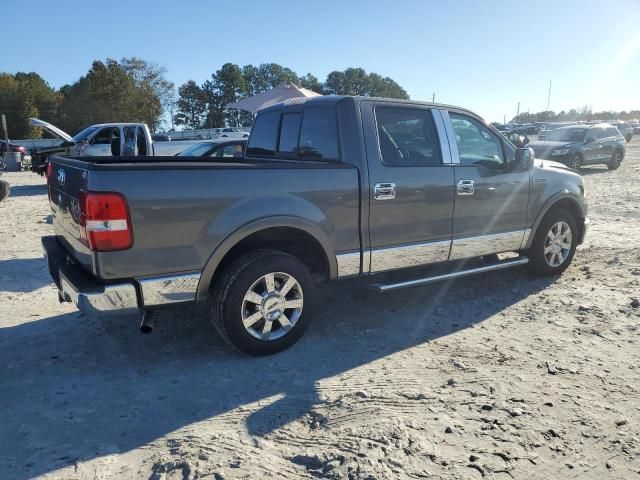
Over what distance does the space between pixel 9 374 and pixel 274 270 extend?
2.03 metres

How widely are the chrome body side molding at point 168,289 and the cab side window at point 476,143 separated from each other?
110 inches

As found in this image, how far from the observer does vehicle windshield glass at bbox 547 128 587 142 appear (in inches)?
713

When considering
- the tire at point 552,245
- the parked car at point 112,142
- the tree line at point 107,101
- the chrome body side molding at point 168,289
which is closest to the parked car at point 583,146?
the tire at point 552,245

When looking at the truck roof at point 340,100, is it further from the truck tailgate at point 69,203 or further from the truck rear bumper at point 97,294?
the truck rear bumper at point 97,294

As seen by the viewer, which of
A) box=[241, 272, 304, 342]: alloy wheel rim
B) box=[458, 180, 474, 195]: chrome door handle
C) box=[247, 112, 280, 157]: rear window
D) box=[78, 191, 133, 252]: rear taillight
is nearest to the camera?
box=[78, 191, 133, 252]: rear taillight

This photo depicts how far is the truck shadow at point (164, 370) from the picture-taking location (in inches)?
114

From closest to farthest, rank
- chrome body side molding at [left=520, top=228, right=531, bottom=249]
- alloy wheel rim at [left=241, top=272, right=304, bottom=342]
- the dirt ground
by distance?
1. the dirt ground
2. alloy wheel rim at [left=241, top=272, right=304, bottom=342]
3. chrome body side molding at [left=520, top=228, right=531, bottom=249]

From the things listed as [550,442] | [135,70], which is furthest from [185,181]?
[135,70]

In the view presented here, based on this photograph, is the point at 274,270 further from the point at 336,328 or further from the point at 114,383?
the point at 114,383

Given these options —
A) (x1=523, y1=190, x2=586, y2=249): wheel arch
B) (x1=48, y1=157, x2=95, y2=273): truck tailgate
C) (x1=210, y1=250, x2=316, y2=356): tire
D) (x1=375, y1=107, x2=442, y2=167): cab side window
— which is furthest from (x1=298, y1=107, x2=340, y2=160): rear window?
(x1=523, y1=190, x2=586, y2=249): wheel arch

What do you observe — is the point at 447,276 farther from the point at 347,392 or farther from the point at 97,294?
the point at 97,294

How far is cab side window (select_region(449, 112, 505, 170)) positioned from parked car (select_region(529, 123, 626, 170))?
13.8 meters

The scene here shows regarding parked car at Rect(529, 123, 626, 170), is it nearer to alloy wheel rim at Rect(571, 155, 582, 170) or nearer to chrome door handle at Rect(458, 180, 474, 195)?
alloy wheel rim at Rect(571, 155, 582, 170)

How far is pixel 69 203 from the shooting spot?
3.56m
